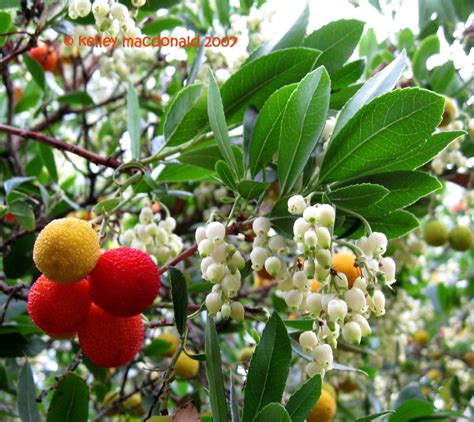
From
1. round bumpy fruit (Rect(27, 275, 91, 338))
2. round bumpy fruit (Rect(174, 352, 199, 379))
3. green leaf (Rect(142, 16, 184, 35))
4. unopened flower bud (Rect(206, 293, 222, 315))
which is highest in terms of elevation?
green leaf (Rect(142, 16, 184, 35))

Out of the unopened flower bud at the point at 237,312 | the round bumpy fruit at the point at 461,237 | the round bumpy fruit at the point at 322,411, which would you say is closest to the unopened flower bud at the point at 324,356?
the unopened flower bud at the point at 237,312

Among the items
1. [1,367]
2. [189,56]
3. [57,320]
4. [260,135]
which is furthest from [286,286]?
[189,56]

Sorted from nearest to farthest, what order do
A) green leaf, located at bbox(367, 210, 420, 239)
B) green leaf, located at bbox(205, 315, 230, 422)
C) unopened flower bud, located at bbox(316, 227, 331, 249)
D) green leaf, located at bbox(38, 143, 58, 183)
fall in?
1. unopened flower bud, located at bbox(316, 227, 331, 249)
2. green leaf, located at bbox(205, 315, 230, 422)
3. green leaf, located at bbox(367, 210, 420, 239)
4. green leaf, located at bbox(38, 143, 58, 183)

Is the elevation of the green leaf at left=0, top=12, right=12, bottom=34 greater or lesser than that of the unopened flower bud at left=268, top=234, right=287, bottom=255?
greater

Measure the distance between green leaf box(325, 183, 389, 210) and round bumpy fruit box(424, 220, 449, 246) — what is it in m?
1.28

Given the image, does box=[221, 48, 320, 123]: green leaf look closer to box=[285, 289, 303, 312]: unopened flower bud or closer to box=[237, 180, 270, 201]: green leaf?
box=[237, 180, 270, 201]: green leaf

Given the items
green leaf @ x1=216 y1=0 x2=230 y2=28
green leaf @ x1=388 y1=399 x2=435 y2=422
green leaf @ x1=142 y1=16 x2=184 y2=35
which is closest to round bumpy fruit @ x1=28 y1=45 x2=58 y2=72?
green leaf @ x1=142 y1=16 x2=184 y2=35

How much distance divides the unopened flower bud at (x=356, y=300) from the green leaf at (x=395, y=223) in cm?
19

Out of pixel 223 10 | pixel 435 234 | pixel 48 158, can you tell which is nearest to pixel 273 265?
pixel 48 158

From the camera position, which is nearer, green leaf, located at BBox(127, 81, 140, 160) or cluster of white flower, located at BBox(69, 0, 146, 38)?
cluster of white flower, located at BBox(69, 0, 146, 38)

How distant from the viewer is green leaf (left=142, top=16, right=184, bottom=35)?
1.67m

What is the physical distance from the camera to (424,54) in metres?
1.52

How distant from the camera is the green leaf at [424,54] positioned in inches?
59.0

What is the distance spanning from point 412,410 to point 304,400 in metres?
0.51
